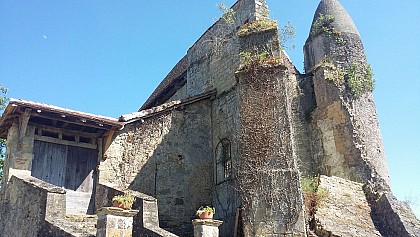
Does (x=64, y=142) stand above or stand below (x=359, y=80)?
below

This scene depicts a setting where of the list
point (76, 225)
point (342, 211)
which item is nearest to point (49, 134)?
point (76, 225)

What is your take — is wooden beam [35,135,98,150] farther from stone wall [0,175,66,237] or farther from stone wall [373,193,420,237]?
stone wall [373,193,420,237]

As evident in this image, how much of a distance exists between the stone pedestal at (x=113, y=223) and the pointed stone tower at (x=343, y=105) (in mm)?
7854

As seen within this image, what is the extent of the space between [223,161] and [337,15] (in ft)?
23.1

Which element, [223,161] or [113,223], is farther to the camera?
[223,161]

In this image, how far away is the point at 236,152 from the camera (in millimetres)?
13250

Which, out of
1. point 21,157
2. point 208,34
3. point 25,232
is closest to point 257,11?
point 208,34

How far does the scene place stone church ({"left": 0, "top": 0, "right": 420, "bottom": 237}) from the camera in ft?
33.1

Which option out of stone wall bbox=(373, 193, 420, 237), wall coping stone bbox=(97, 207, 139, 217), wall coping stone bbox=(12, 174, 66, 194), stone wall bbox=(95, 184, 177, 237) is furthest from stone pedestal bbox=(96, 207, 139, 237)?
stone wall bbox=(373, 193, 420, 237)

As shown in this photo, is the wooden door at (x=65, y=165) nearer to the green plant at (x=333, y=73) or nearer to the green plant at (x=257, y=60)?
the green plant at (x=257, y=60)

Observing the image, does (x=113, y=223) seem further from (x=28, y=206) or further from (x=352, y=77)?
(x=352, y=77)

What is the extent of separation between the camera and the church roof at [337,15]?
49.5ft

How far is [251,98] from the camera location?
1119 centimetres

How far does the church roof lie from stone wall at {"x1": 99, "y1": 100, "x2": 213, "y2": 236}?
595cm
